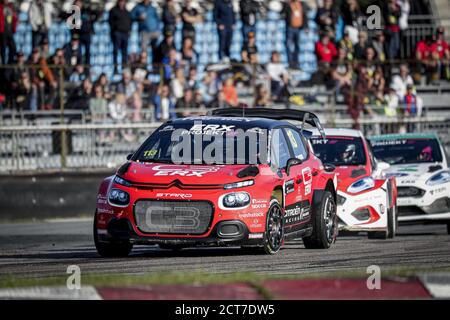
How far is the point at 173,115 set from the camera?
70.0 feet

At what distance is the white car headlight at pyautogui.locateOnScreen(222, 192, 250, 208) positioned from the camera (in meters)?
11.1

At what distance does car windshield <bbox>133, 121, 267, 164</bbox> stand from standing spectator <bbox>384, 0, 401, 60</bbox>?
1448 centimetres

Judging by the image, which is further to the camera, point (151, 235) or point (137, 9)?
point (137, 9)

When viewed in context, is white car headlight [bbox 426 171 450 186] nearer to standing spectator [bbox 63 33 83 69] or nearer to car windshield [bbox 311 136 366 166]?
car windshield [bbox 311 136 366 166]

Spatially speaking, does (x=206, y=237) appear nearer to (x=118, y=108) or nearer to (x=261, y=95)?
(x=118, y=108)

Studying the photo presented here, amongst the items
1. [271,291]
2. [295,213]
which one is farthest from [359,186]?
[271,291]

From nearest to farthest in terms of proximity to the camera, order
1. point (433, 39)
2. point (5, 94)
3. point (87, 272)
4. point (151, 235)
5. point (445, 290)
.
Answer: point (445, 290) → point (87, 272) → point (151, 235) → point (5, 94) → point (433, 39)

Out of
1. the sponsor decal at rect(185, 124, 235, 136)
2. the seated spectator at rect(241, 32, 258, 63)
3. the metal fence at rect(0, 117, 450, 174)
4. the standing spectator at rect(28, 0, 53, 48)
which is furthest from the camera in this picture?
the seated spectator at rect(241, 32, 258, 63)

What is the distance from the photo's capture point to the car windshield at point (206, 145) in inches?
467

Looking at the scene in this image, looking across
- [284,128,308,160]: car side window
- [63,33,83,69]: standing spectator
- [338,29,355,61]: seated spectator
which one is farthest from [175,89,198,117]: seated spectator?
[284,128,308,160]: car side window

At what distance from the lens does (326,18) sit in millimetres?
25672
